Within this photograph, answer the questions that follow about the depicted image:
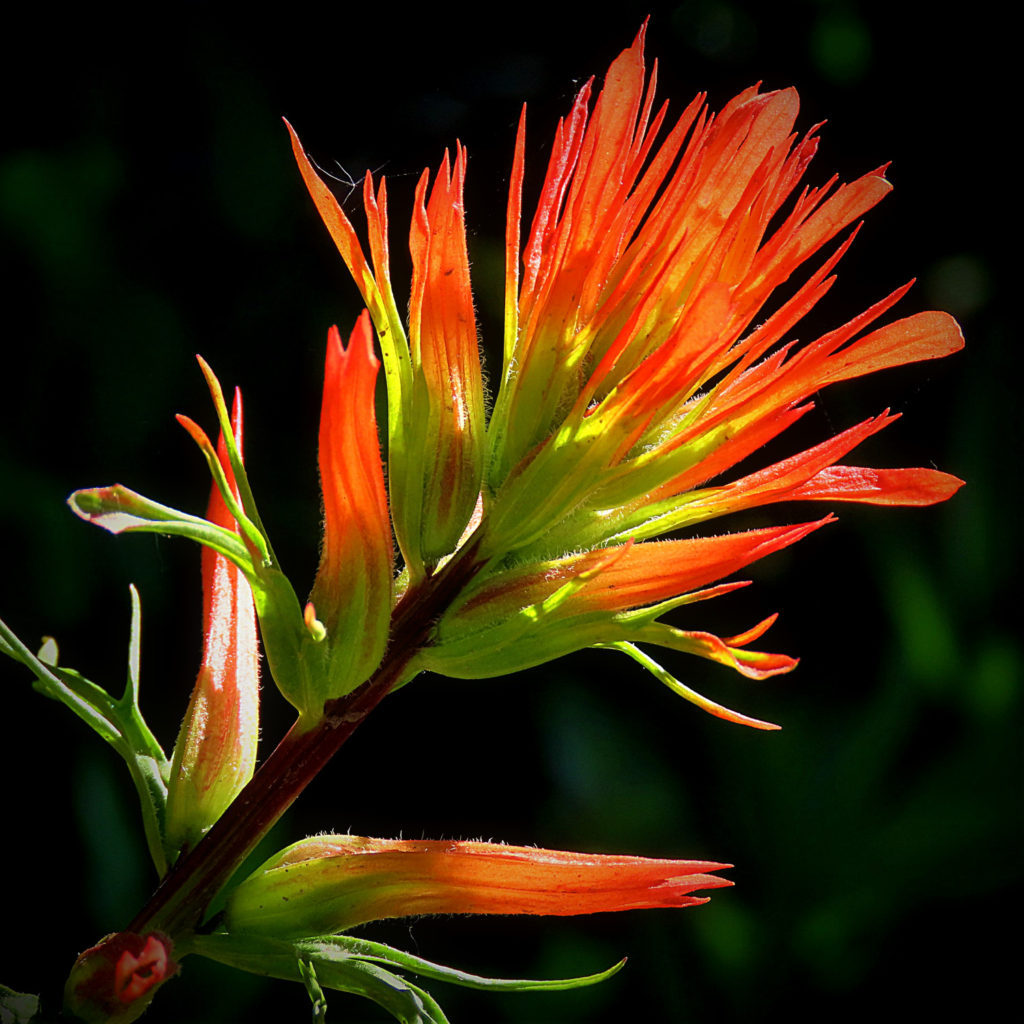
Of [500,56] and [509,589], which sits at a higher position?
[500,56]

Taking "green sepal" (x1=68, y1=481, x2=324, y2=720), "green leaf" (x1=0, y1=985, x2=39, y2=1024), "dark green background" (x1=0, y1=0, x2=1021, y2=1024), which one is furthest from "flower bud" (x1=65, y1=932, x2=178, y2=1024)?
"dark green background" (x1=0, y1=0, x2=1021, y2=1024)

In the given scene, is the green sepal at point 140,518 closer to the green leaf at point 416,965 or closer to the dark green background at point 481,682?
the green leaf at point 416,965

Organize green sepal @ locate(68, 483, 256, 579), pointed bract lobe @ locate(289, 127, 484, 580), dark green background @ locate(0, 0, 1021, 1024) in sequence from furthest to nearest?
dark green background @ locate(0, 0, 1021, 1024) → pointed bract lobe @ locate(289, 127, 484, 580) → green sepal @ locate(68, 483, 256, 579)

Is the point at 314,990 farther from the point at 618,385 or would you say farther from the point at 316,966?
the point at 618,385

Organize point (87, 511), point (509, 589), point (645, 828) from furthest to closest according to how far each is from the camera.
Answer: point (645, 828) < point (509, 589) < point (87, 511)

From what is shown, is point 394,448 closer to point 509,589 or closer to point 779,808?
point 509,589

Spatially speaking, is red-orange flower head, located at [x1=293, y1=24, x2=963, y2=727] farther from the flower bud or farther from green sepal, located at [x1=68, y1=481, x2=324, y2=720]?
the flower bud

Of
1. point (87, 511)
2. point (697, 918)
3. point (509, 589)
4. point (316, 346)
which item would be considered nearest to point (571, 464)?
point (509, 589)
